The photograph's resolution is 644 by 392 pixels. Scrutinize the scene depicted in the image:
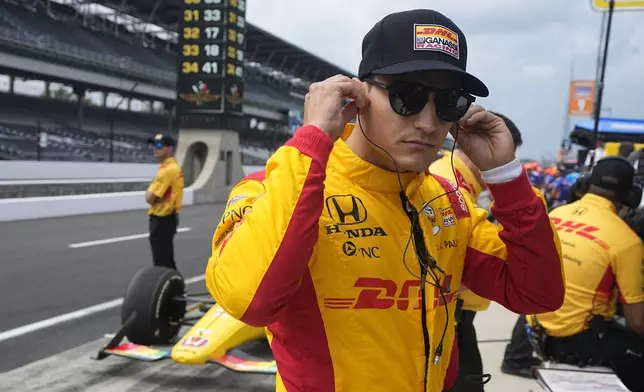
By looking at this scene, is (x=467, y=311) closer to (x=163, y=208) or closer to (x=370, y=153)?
(x=370, y=153)

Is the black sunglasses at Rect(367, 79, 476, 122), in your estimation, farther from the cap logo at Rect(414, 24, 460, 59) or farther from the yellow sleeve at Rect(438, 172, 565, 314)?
the yellow sleeve at Rect(438, 172, 565, 314)

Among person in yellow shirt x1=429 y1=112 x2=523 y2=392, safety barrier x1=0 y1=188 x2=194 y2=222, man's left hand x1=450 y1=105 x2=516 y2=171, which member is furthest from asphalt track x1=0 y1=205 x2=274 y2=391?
→ man's left hand x1=450 y1=105 x2=516 y2=171

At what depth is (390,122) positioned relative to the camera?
1.37 m

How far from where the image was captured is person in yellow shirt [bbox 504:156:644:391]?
9.31 feet

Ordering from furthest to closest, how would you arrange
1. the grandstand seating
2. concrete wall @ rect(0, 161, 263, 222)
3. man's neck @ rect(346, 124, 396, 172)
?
1. the grandstand seating
2. concrete wall @ rect(0, 161, 263, 222)
3. man's neck @ rect(346, 124, 396, 172)

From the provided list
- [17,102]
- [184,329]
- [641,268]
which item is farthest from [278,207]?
[17,102]

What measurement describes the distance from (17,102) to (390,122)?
32.3 metres

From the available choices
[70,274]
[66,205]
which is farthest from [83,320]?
[66,205]

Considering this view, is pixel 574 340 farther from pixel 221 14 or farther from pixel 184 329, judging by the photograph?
pixel 221 14

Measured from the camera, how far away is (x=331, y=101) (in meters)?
1.33

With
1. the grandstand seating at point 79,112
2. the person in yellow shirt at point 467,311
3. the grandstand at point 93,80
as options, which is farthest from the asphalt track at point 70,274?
the grandstand seating at point 79,112

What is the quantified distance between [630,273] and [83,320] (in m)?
4.69

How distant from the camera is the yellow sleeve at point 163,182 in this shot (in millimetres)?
6379

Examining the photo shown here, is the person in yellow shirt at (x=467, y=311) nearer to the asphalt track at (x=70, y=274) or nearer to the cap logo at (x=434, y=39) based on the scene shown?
the cap logo at (x=434, y=39)
